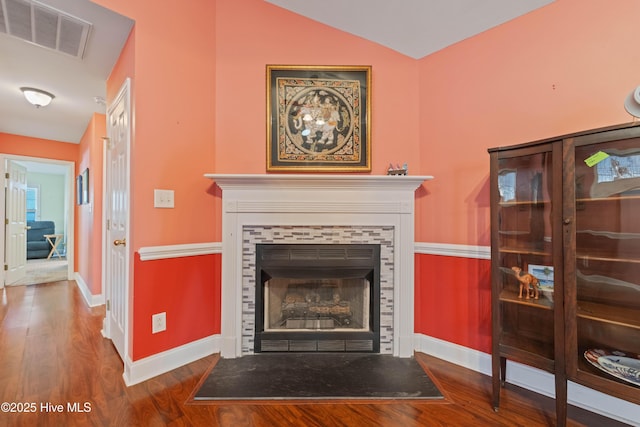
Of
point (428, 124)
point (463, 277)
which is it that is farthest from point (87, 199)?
point (463, 277)

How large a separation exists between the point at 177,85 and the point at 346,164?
1.44m

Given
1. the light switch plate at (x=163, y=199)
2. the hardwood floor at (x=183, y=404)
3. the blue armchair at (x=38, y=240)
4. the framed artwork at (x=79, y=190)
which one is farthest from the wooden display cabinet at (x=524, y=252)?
the blue armchair at (x=38, y=240)

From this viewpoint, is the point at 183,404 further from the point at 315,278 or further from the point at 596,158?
the point at 596,158

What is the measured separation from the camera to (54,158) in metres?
4.66

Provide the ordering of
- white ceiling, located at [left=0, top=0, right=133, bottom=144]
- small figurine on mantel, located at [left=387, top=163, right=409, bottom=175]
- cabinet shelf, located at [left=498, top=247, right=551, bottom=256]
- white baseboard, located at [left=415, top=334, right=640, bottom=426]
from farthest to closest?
1. small figurine on mantel, located at [left=387, top=163, right=409, bottom=175]
2. white ceiling, located at [left=0, top=0, right=133, bottom=144]
3. cabinet shelf, located at [left=498, top=247, right=551, bottom=256]
4. white baseboard, located at [left=415, top=334, right=640, bottom=426]

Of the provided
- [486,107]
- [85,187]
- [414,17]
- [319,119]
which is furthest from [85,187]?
[486,107]

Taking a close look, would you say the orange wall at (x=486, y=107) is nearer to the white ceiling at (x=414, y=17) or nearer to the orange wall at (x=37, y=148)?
the white ceiling at (x=414, y=17)

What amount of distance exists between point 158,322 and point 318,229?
1.36m

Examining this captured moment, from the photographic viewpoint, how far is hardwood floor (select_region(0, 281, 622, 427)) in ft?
5.08

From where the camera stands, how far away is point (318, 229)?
229 cm

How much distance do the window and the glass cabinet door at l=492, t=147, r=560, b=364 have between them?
11102mm

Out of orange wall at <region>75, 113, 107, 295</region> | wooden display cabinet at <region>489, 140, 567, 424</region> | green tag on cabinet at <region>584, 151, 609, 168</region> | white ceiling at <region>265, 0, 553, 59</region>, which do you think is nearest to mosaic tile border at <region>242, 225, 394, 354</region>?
wooden display cabinet at <region>489, 140, 567, 424</region>

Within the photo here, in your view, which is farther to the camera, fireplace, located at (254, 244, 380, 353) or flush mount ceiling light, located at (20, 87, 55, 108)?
flush mount ceiling light, located at (20, 87, 55, 108)

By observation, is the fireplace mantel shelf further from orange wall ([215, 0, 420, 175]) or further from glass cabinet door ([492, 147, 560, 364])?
glass cabinet door ([492, 147, 560, 364])
